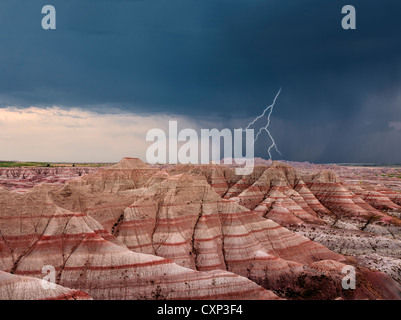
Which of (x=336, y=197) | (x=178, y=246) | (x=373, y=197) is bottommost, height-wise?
(x=178, y=246)

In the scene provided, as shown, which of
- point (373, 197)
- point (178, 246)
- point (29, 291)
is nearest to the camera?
point (29, 291)

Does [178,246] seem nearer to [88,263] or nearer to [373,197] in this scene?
[88,263]

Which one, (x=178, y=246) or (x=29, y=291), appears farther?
(x=178, y=246)

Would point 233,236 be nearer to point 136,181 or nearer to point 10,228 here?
point 10,228

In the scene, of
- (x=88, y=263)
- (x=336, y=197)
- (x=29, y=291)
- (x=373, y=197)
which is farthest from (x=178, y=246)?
(x=373, y=197)

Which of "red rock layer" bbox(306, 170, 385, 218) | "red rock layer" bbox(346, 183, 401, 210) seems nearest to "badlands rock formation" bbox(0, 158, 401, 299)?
"red rock layer" bbox(306, 170, 385, 218)

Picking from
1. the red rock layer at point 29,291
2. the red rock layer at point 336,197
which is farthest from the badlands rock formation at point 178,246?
the red rock layer at point 336,197

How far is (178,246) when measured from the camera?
49688 millimetres

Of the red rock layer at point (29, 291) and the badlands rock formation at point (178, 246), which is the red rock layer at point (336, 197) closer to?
the badlands rock formation at point (178, 246)

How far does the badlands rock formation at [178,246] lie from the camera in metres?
36.2

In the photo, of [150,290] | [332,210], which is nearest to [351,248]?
[332,210]

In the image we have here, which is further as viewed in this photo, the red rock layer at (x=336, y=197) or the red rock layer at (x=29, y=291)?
the red rock layer at (x=336, y=197)

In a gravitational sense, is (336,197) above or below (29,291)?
above

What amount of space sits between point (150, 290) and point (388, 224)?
3471 inches
